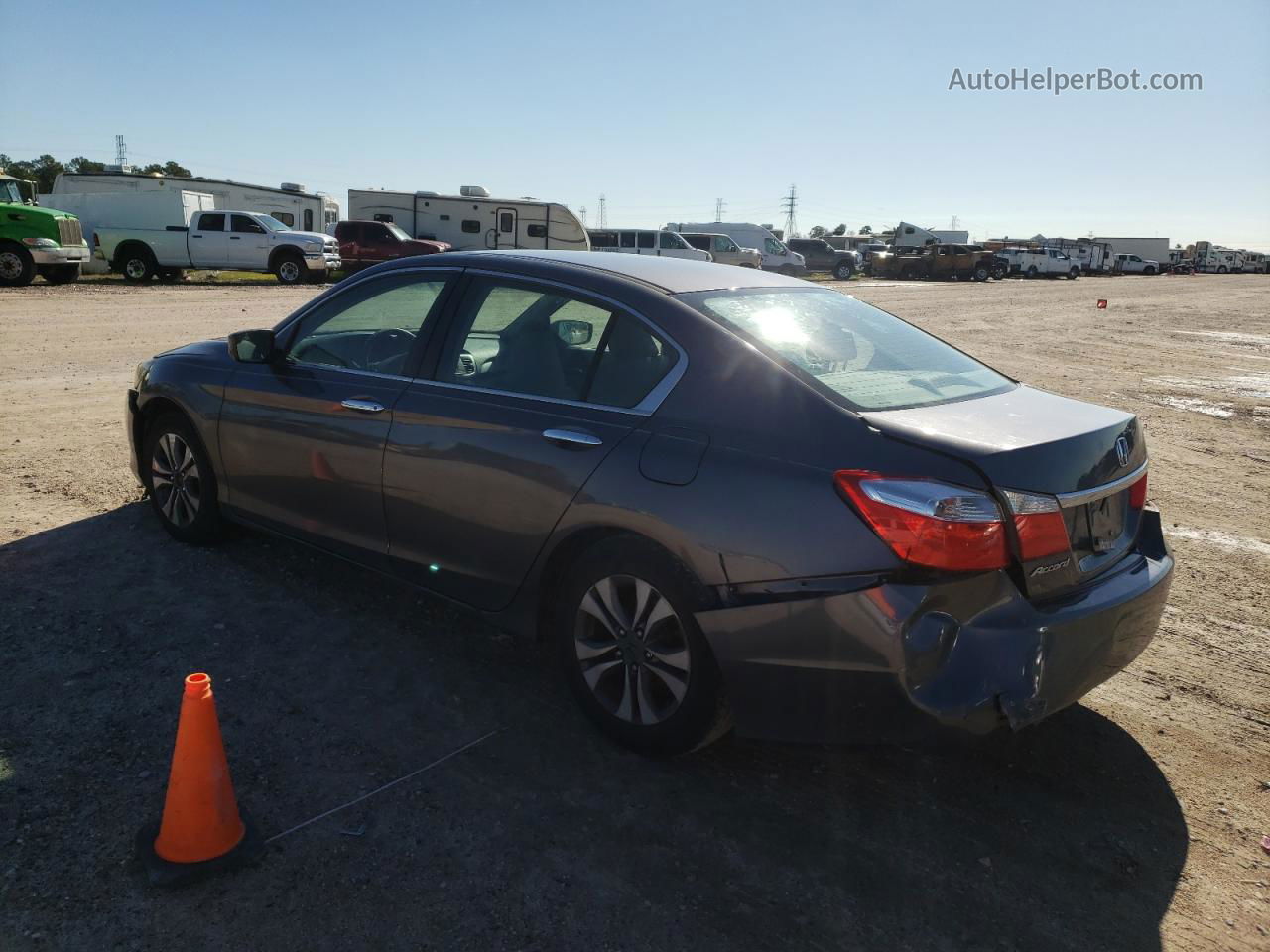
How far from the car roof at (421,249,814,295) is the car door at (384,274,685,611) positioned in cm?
14

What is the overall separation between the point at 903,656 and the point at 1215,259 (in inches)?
4145

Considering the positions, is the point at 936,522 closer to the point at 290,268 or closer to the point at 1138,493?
the point at 1138,493

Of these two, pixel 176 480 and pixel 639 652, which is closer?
pixel 639 652

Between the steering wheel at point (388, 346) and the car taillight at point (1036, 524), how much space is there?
8.10 ft

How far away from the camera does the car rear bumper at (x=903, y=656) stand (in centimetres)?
271

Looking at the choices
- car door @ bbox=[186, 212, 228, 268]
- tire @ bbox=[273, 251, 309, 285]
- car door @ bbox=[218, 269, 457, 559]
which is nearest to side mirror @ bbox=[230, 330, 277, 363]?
car door @ bbox=[218, 269, 457, 559]

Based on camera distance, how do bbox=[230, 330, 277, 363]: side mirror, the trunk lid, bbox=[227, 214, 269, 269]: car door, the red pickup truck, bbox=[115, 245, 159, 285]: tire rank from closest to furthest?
1. the trunk lid
2. bbox=[230, 330, 277, 363]: side mirror
3. bbox=[115, 245, 159, 285]: tire
4. bbox=[227, 214, 269, 269]: car door
5. the red pickup truck

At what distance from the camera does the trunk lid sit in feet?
9.18

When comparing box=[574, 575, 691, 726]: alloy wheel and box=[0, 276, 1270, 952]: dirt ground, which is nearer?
box=[0, 276, 1270, 952]: dirt ground

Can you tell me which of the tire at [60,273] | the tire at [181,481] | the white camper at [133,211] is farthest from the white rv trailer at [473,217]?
the tire at [181,481]

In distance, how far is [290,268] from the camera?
27188 millimetres

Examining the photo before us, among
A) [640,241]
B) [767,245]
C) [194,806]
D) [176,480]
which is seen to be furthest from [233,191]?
[194,806]

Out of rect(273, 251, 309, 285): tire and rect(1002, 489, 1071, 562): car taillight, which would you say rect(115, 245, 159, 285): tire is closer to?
rect(273, 251, 309, 285): tire

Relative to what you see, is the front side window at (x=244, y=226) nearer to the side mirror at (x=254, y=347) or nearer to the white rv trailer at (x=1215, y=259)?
the side mirror at (x=254, y=347)
